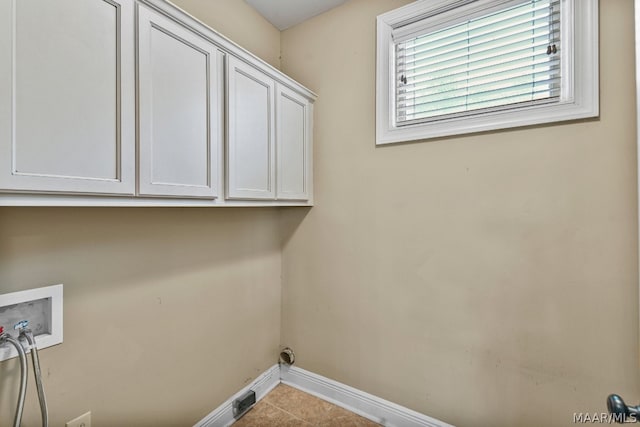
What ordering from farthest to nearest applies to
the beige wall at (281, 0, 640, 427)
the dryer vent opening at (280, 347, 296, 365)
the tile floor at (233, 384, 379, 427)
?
the dryer vent opening at (280, 347, 296, 365), the tile floor at (233, 384, 379, 427), the beige wall at (281, 0, 640, 427)

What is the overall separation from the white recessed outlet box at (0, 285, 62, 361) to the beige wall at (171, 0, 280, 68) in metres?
1.31

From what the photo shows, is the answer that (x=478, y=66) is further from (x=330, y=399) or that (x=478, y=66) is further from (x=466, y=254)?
(x=330, y=399)

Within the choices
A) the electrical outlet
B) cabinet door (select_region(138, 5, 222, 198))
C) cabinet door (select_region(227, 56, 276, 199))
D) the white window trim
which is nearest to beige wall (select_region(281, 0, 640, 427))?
the white window trim

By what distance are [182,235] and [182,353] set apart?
0.56 meters

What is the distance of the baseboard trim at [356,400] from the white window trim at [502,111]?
144 centimetres

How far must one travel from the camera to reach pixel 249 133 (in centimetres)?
134

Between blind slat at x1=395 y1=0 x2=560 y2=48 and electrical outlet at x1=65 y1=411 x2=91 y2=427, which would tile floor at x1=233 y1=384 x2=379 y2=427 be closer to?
electrical outlet at x1=65 y1=411 x2=91 y2=427

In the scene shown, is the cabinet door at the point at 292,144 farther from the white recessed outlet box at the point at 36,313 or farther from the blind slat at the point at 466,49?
the white recessed outlet box at the point at 36,313

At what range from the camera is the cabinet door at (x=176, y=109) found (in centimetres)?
93

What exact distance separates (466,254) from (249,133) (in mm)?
1185

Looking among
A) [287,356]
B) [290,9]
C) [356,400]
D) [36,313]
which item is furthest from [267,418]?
[290,9]

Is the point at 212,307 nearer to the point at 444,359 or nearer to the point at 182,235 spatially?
the point at 182,235

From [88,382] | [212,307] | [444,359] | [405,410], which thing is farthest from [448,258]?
[88,382]

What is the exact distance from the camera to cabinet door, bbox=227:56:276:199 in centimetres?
124
